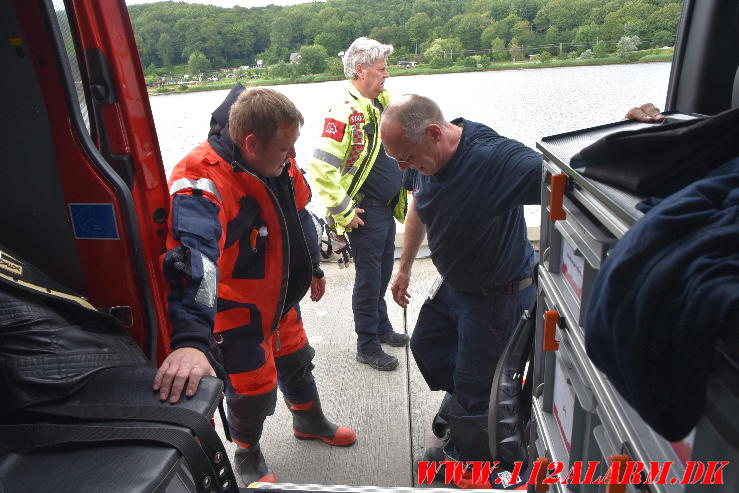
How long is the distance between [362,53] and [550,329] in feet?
7.56

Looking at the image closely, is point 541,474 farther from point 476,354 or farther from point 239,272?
point 239,272

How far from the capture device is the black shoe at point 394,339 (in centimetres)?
365

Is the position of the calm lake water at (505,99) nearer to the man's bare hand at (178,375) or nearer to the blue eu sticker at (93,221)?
the blue eu sticker at (93,221)

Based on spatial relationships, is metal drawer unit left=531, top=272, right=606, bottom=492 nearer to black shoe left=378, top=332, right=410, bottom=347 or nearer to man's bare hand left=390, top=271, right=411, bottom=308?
man's bare hand left=390, top=271, right=411, bottom=308

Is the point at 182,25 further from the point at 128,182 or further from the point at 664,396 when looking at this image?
the point at 664,396

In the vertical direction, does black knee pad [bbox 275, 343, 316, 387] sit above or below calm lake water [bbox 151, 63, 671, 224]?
below

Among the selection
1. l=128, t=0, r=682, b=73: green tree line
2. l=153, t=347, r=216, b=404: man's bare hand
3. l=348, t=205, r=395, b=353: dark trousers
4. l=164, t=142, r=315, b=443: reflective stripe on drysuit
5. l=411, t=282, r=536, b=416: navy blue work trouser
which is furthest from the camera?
l=348, t=205, r=395, b=353: dark trousers

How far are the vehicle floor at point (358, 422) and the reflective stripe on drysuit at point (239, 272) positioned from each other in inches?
14.6

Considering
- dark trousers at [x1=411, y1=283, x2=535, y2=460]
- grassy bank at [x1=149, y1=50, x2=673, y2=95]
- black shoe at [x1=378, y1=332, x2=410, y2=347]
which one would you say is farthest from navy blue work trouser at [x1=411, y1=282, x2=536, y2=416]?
grassy bank at [x1=149, y1=50, x2=673, y2=95]

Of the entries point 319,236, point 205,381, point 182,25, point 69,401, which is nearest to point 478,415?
point 319,236

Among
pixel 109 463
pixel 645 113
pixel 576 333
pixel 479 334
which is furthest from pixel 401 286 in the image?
pixel 109 463

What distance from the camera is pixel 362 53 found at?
3.27 m

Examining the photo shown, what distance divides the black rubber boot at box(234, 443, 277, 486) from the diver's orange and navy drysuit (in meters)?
0.06

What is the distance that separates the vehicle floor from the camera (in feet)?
8.55
